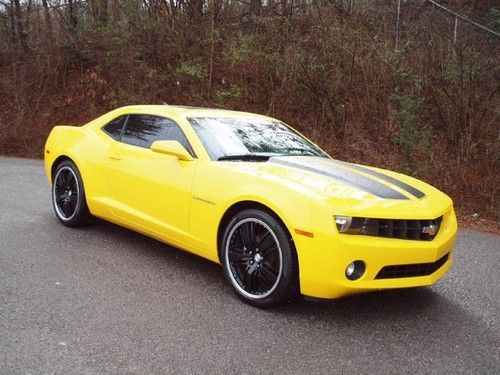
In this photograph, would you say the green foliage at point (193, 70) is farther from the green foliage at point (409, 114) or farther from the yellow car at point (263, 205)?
the yellow car at point (263, 205)

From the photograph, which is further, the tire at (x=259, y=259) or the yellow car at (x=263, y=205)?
the tire at (x=259, y=259)

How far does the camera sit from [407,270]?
12.0 feet

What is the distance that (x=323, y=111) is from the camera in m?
11.8

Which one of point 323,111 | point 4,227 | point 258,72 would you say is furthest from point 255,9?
point 4,227

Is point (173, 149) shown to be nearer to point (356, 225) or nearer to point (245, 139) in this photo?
point (245, 139)

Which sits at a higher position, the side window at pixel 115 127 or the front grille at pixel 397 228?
the side window at pixel 115 127

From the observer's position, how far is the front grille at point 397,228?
3.51 m

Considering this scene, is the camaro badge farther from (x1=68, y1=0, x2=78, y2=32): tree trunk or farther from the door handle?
(x1=68, y1=0, x2=78, y2=32): tree trunk

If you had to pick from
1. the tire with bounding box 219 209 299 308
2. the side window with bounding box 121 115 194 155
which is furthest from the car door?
the tire with bounding box 219 209 299 308

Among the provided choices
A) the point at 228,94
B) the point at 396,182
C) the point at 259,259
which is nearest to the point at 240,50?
the point at 228,94

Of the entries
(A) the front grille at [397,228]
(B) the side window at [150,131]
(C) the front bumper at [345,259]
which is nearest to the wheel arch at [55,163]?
(B) the side window at [150,131]

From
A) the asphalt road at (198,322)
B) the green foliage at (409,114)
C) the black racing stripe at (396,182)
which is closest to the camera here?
the asphalt road at (198,322)

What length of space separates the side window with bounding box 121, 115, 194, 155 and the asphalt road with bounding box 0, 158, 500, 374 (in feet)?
3.53

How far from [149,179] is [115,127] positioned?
117 cm
